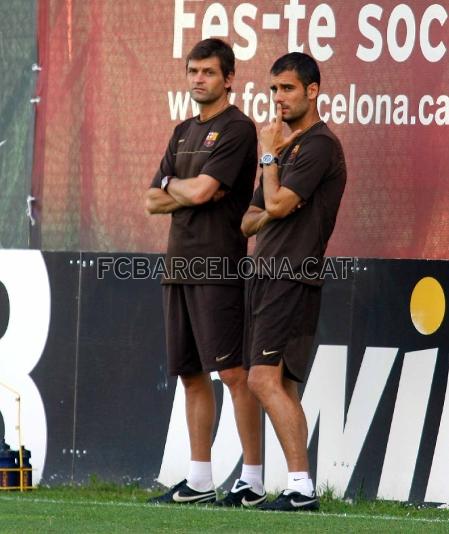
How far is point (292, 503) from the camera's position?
6770 millimetres

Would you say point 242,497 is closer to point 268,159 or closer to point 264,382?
point 264,382

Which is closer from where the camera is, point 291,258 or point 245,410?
point 291,258

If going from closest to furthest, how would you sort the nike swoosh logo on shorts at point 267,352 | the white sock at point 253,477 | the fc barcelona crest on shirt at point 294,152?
1. the nike swoosh logo on shorts at point 267,352
2. the fc barcelona crest on shirt at point 294,152
3. the white sock at point 253,477

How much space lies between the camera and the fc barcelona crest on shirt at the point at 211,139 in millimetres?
7184

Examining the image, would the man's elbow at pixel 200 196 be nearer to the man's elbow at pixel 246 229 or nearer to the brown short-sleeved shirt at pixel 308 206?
the man's elbow at pixel 246 229

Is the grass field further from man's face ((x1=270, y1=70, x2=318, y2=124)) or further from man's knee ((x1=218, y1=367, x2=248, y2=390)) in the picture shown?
man's face ((x1=270, y1=70, x2=318, y2=124))

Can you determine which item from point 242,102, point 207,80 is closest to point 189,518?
point 207,80

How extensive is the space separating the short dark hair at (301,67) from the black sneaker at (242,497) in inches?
76.5

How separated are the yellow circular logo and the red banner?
361 millimetres

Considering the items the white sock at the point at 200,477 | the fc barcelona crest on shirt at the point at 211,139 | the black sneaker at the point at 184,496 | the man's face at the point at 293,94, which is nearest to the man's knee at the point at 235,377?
the white sock at the point at 200,477

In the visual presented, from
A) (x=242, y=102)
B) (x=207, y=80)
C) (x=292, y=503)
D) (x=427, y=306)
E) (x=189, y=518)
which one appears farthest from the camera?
(x=242, y=102)

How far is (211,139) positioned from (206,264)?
0.61m

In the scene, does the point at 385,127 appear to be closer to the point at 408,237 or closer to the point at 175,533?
the point at 408,237

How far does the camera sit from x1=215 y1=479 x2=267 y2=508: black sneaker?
23.1 ft
